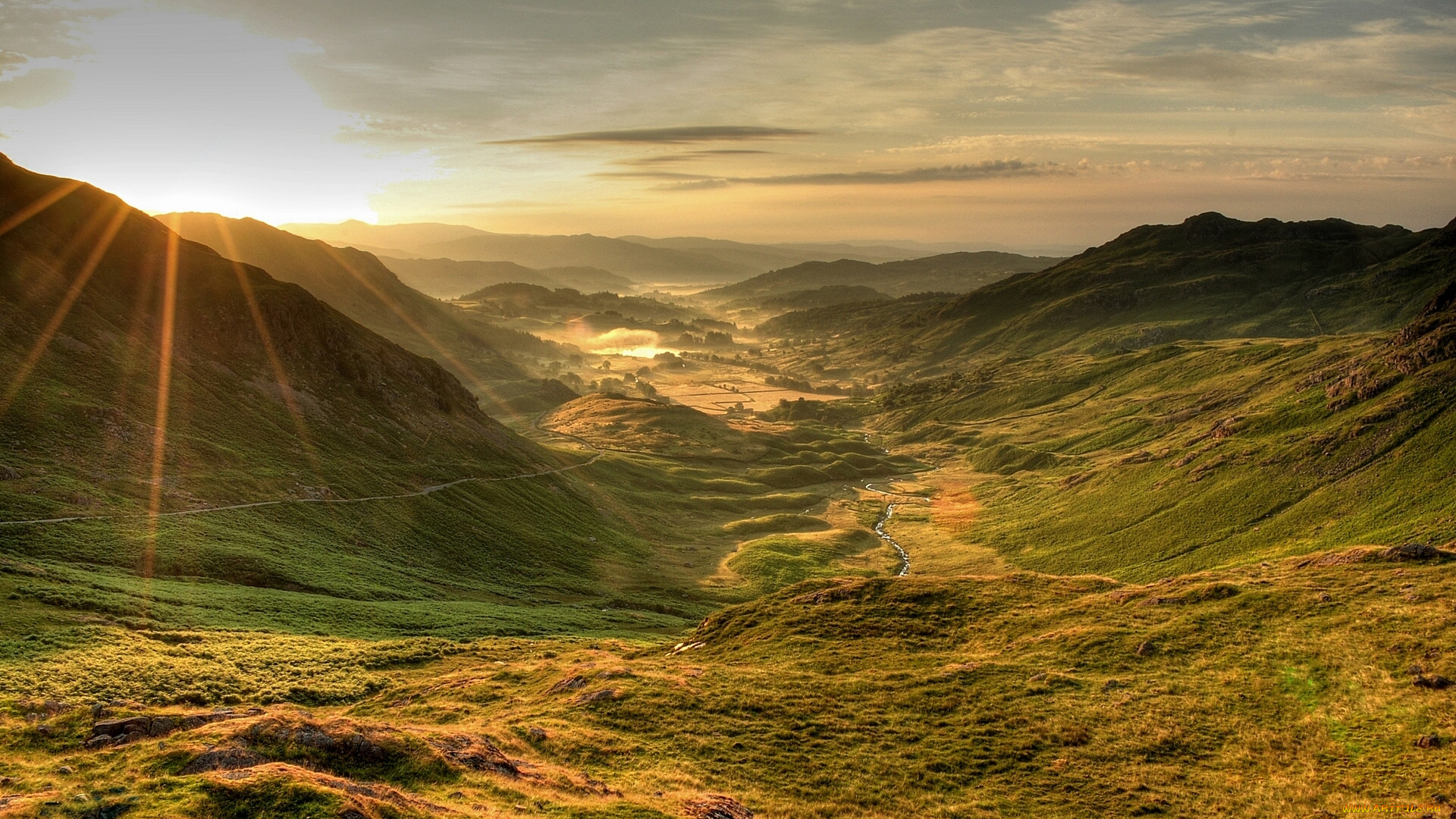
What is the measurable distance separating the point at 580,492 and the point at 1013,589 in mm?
99306

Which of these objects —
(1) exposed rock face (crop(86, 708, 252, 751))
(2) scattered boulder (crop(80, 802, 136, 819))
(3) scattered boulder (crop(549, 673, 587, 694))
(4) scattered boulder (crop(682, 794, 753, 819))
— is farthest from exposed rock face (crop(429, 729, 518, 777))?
(3) scattered boulder (crop(549, 673, 587, 694))

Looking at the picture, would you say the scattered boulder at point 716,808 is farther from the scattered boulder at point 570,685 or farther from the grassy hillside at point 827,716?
the scattered boulder at point 570,685

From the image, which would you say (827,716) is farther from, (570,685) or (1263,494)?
(1263,494)

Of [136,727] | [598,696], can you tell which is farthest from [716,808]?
[136,727]

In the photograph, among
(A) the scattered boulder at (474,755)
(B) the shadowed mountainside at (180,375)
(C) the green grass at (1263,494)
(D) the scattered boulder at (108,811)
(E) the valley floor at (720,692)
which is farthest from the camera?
(C) the green grass at (1263,494)

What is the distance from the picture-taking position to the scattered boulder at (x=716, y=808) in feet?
112

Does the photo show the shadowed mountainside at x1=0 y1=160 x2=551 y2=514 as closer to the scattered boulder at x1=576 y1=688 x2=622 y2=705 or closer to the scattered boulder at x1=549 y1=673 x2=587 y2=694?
the scattered boulder at x1=549 y1=673 x2=587 y2=694

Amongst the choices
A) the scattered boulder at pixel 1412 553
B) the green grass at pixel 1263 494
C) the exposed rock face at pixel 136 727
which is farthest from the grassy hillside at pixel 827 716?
the green grass at pixel 1263 494

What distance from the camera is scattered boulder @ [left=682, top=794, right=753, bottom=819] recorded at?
34172mm

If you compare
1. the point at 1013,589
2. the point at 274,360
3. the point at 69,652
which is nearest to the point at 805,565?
the point at 1013,589

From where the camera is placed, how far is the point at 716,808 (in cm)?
3519

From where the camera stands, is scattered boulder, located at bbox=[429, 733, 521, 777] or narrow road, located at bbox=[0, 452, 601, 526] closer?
scattered boulder, located at bbox=[429, 733, 521, 777]

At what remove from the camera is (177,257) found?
441ft

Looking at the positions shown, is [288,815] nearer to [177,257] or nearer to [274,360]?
[274,360]
